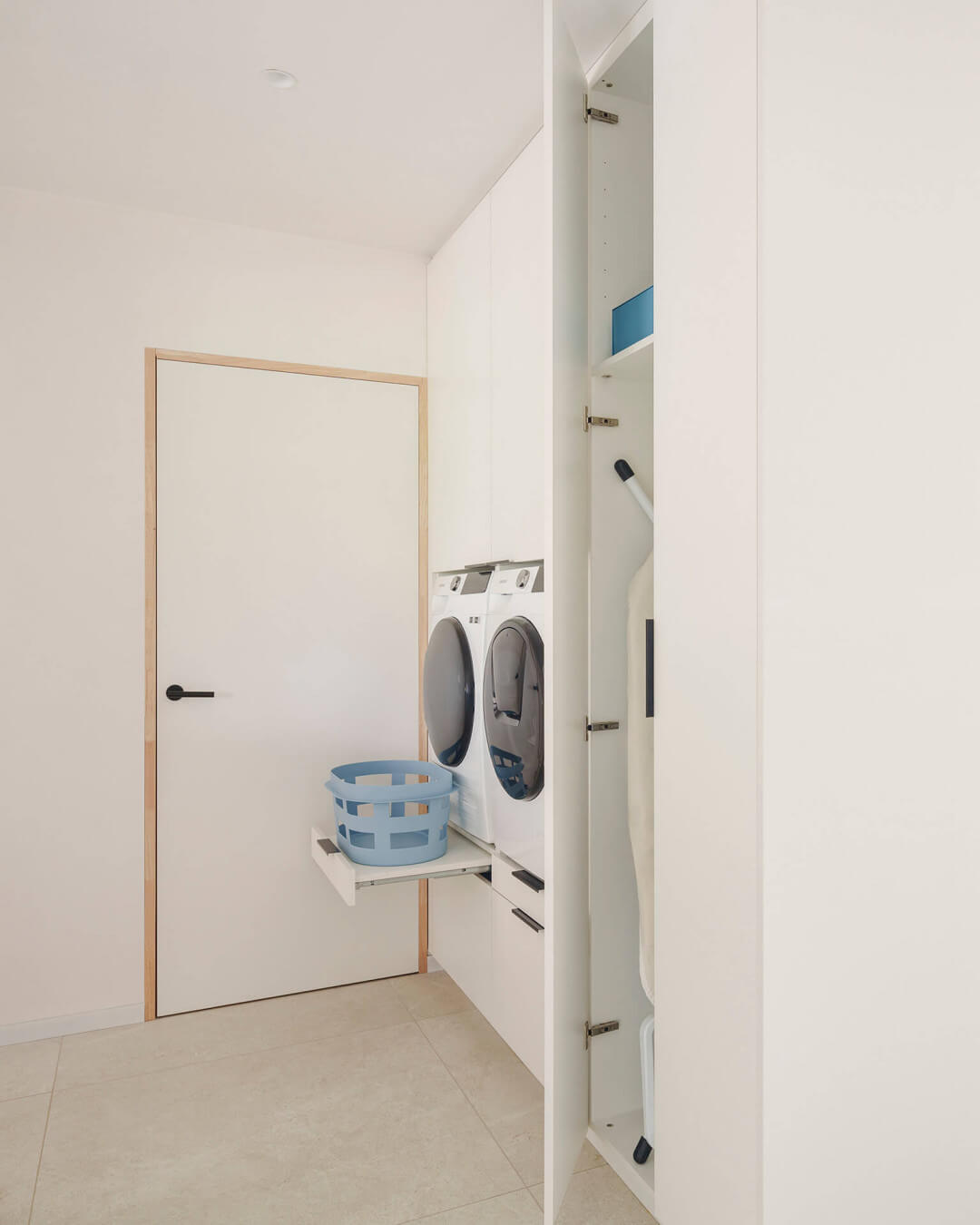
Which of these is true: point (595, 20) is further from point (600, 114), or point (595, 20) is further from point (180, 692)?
point (180, 692)

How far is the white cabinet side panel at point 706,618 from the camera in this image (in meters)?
1.31

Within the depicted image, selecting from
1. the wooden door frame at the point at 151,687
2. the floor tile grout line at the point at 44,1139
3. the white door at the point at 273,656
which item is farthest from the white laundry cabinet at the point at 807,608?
the wooden door frame at the point at 151,687

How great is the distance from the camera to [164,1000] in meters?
2.83

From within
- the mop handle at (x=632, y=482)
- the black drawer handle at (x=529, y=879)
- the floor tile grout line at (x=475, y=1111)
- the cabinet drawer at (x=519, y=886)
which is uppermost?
the mop handle at (x=632, y=482)

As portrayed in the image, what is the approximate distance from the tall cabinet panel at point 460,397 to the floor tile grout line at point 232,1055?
4.84 ft

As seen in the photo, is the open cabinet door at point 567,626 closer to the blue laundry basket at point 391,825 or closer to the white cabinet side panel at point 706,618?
the white cabinet side panel at point 706,618

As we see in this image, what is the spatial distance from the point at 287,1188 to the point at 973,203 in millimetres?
2355

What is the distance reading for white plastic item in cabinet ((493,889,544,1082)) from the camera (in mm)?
2297

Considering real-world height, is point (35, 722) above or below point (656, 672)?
below

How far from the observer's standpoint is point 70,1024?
8.91 feet

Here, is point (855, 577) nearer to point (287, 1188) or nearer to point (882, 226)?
point (882, 226)

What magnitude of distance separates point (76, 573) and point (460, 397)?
1327 millimetres

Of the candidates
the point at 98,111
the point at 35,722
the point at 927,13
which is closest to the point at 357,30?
the point at 98,111

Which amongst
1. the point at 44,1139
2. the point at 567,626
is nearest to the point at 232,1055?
the point at 44,1139
